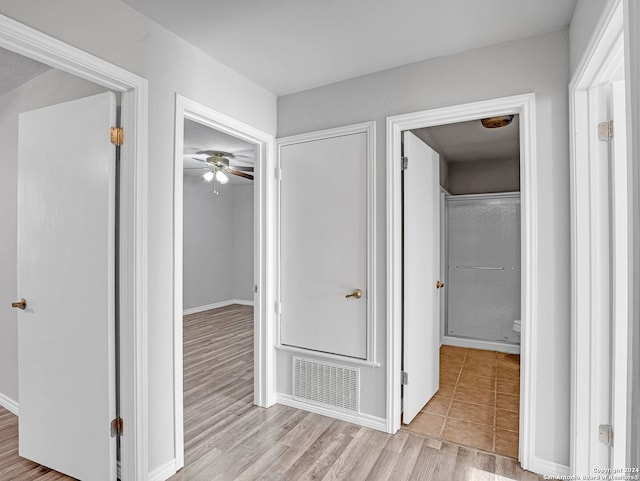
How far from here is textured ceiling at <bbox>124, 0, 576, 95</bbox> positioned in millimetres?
1854

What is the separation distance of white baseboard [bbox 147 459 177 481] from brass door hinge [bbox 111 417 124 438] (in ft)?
0.90

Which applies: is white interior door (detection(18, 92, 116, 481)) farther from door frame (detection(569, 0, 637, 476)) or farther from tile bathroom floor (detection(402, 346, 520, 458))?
door frame (detection(569, 0, 637, 476))

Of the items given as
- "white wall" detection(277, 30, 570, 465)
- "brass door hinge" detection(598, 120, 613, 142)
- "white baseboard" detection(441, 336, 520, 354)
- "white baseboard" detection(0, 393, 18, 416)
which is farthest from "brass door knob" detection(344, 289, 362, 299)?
"white baseboard" detection(441, 336, 520, 354)

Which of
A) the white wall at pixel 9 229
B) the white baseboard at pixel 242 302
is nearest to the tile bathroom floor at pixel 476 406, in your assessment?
the white wall at pixel 9 229

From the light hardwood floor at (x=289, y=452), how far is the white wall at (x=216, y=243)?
402 centimetres

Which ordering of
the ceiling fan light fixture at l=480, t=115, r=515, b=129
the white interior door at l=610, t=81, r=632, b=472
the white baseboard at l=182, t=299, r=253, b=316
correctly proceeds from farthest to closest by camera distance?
the white baseboard at l=182, t=299, r=253, b=316 < the ceiling fan light fixture at l=480, t=115, r=515, b=129 < the white interior door at l=610, t=81, r=632, b=472

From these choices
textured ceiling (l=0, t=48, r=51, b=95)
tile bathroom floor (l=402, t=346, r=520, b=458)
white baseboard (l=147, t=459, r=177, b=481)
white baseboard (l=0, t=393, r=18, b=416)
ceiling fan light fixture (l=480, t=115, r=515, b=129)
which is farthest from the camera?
ceiling fan light fixture (l=480, t=115, r=515, b=129)

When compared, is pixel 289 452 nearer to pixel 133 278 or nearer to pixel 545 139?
pixel 133 278

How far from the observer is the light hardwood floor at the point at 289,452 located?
6.77ft

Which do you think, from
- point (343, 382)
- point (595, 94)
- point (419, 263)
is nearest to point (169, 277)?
point (343, 382)

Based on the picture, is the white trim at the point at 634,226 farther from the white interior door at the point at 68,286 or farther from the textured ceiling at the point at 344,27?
the white interior door at the point at 68,286

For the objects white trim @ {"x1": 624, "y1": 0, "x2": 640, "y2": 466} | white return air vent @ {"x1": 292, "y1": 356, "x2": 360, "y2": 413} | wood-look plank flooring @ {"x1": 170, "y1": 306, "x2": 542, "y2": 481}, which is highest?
white trim @ {"x1": 624, "y1": 0, "x2": 640, "y2": 466}

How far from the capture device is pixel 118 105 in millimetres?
1948

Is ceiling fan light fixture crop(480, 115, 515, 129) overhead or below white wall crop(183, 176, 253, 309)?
overhead
